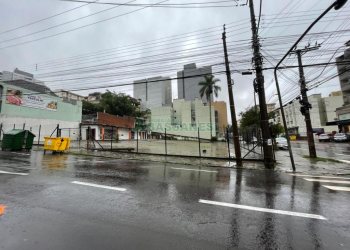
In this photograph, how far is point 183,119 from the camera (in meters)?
77.6

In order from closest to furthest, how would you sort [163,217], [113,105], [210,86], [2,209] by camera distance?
[163,217], [2,209], [210,86], [113,105]

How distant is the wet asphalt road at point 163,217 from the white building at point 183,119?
61.4 m

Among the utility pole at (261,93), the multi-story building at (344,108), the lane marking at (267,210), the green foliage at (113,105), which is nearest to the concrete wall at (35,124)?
the utility pole at (261,93)

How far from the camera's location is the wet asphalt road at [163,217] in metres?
3.88

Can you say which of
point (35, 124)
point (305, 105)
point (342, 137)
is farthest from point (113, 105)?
point (305, 105)

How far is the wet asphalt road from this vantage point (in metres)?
3.88

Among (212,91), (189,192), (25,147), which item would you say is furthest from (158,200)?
(212,91)

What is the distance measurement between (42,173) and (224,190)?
7.16 meters

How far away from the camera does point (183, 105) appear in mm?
78188

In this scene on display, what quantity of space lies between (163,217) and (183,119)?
72743 mm

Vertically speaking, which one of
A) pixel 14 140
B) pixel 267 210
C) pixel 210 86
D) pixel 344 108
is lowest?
pixel 267 210

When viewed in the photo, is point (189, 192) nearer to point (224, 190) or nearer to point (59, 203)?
point (224, 190)

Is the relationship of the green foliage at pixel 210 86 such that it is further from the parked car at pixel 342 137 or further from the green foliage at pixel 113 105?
the parked car at pixel 342 137

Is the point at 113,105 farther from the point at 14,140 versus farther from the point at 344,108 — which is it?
the point at 344,108
